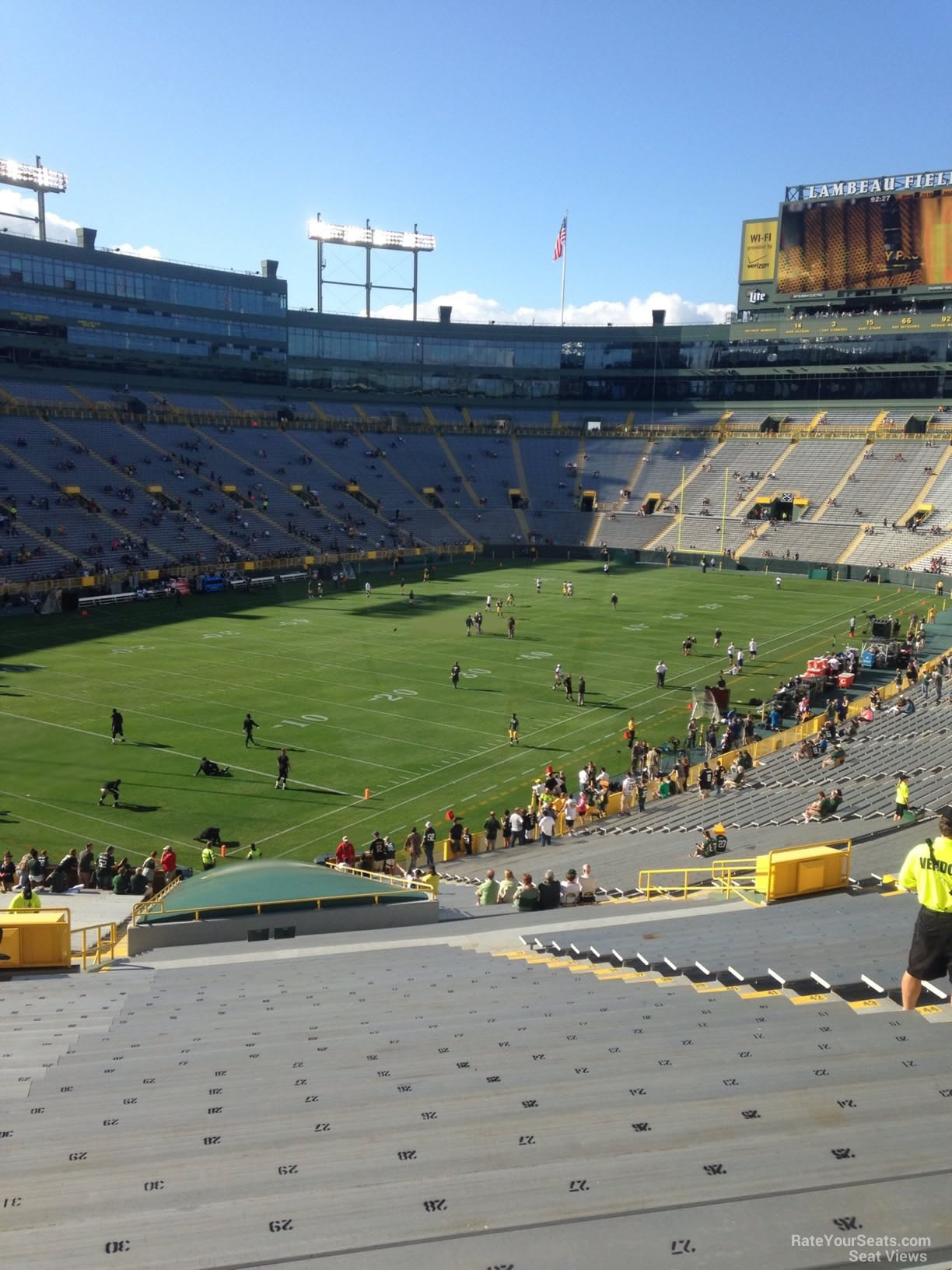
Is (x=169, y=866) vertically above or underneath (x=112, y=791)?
underneath

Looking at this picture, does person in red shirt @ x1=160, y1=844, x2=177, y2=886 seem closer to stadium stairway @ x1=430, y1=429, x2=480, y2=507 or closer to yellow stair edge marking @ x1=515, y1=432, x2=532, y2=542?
yellow stair edge marking @ x1=515, y1=432, x2=532, y2=542

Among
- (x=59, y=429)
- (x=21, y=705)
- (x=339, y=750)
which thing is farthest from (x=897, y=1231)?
(x=59, y=429)

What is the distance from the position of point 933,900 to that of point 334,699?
28287mm

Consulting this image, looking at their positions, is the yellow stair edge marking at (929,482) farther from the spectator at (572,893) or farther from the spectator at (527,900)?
the spectator at (527,900)

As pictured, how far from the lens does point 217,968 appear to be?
12.4 metres

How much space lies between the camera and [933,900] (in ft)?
21.1

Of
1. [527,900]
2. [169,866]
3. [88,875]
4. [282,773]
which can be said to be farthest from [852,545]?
[88,875]

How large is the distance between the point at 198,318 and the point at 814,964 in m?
80.4

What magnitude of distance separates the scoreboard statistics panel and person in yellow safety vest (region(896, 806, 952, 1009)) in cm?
7567

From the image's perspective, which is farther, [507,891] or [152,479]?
[152,479]

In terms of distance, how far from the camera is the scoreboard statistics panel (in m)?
71.4

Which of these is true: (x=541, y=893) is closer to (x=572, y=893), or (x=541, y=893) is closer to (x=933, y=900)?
(x=572, y=893)

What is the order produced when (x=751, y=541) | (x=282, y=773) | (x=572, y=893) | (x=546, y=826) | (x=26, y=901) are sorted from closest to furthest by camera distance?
(x=26, y=901)
(x=572, y=893)
(x=546, y=826)
(x=282, y=773)
(x=751, y=541)

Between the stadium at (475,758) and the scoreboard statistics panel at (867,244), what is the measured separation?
242 millimetres
